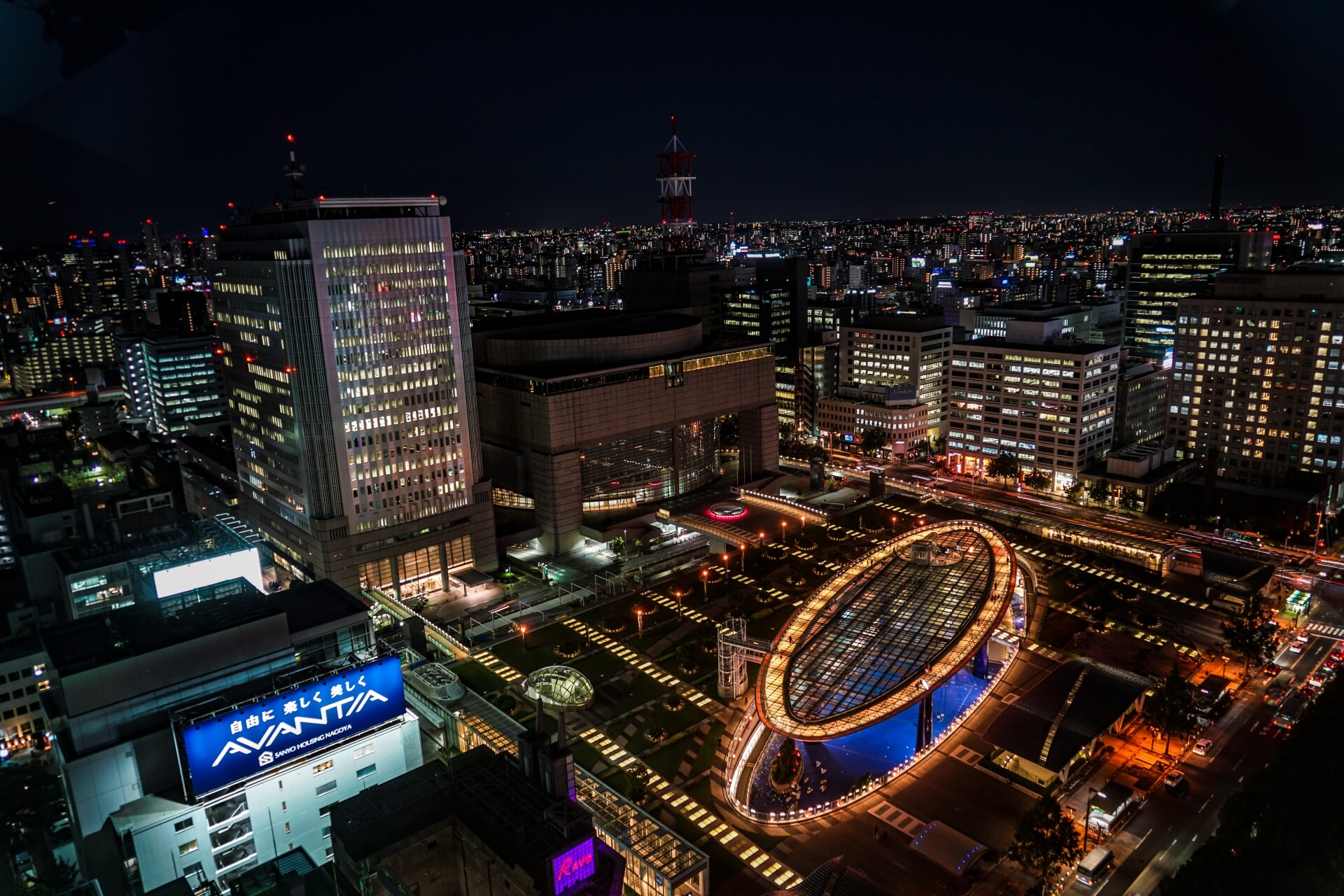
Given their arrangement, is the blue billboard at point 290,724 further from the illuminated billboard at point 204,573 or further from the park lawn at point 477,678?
the illuminated billboard at point 204,573

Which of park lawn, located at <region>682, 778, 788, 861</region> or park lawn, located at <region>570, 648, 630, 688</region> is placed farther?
park lawn, located at <region>570, 648, 630, 688</region>

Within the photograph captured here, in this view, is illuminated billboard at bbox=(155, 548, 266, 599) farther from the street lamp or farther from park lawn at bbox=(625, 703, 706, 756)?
the street lamp

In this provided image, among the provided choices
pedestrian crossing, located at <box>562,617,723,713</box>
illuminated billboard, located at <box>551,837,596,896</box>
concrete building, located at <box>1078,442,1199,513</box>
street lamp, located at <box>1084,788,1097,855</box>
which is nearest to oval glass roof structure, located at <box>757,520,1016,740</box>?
pedestrian crossing, located at <box>562,617,723,713</box>

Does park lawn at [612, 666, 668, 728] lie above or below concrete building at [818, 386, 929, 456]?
below

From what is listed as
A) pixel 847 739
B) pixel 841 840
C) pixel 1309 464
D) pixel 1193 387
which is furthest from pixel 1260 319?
pixel 841 840

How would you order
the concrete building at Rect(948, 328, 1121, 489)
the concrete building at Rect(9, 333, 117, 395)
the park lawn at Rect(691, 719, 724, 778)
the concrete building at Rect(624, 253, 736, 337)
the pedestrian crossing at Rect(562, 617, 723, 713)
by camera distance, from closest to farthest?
the park lawn at Rect(691, 719, 724, 778), the pedestrian crossing at Rect(562, 617, 723, 713), the concrete building at Rect(948, 328, 1121, 489), the concrete building at Rect(624, 253, 736, 337), the concrete building at Rect(9, 333, 117, 395)

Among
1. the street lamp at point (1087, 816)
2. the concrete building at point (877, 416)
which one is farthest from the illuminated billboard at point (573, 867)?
the concrete building at point (877, 416)
